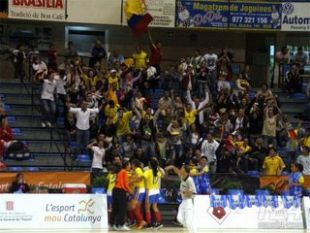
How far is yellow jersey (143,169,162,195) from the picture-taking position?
68.7 feet

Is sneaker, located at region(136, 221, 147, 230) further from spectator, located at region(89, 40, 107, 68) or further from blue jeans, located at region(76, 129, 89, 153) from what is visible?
spectator, located at region(89, 40, 107, 68)

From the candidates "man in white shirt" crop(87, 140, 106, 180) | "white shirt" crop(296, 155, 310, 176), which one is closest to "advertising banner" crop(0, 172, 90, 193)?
"man in white shirt" crop(87, 140, 106, 180)

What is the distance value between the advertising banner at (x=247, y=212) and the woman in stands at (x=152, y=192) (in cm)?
111

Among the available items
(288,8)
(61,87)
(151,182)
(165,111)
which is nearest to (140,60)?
(165,111)

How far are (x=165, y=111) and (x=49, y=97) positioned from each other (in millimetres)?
4065

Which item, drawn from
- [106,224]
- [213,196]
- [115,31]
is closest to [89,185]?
[106,224]

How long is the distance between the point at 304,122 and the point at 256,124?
3640 mm

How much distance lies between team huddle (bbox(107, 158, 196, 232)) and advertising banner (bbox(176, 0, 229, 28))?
10523 mm

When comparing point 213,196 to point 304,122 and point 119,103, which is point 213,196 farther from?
point 304,122

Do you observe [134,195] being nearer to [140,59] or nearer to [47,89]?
[47,89]

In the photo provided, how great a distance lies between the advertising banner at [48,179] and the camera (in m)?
21.0

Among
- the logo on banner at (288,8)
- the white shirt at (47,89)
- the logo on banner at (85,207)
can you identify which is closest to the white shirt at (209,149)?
Result: the logo on banner at (85,207)

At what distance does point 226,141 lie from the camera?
2492 cm

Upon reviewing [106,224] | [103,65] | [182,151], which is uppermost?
[103,65]
